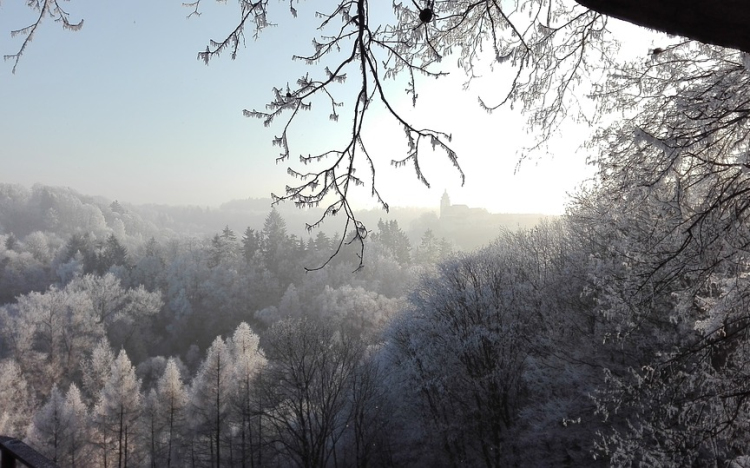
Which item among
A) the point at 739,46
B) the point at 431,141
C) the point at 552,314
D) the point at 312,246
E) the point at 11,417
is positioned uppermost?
the point at 312,246

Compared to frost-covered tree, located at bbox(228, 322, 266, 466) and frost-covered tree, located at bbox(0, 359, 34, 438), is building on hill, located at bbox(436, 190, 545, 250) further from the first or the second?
frost-covered tree, located at bbox(0, 359, 34, 438)

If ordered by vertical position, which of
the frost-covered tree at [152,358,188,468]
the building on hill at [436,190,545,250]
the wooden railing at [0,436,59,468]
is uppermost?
the building on hill at [436,190,545,250]

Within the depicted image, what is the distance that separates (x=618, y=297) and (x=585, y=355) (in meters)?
7.34

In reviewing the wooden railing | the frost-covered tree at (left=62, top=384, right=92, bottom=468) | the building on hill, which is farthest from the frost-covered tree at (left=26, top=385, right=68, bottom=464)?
the building on hill

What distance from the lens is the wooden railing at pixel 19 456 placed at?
1.64m

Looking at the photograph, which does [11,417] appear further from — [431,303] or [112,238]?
[112,238]

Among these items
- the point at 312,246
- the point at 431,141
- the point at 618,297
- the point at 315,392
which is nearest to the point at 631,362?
the point at 618,297

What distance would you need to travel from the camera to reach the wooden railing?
1.64m

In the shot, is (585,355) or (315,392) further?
(315,392)

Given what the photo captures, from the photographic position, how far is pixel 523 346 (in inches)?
573

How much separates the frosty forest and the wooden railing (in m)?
1.71

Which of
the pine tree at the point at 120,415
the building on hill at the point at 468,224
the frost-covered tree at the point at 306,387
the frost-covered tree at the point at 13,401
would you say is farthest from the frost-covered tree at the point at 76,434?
the building on hill at the point at 468,224

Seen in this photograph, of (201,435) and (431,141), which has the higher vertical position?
(431,141)

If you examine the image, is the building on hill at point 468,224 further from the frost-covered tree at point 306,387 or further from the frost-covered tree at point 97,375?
the frost-covered tree at point 306,387
